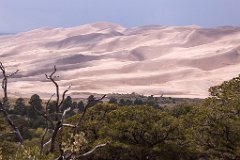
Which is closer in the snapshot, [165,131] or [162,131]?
[162,131]

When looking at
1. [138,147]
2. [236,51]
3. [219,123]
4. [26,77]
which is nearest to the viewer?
[219,123]

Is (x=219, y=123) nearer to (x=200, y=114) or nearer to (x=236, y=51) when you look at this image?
(x=200, y=114)

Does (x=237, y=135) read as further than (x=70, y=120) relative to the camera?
No

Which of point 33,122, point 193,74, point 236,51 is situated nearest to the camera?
point 33,122

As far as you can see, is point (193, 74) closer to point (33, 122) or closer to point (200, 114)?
point (33, 122)

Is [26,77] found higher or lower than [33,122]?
higher

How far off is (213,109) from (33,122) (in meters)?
33.4

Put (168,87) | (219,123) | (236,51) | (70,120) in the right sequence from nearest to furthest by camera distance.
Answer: (219,123) < (70,120) < (168,87) < (236,51)

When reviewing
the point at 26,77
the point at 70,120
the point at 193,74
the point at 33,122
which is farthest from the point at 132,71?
the point at 70,120

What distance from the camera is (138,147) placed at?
2686 cm

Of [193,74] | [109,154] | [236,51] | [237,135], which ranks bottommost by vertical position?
[109,154]

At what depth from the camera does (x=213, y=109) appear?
75.2 ft

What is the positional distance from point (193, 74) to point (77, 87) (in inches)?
1635

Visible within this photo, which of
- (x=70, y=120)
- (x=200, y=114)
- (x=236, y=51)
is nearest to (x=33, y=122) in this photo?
(x=70, y=120)
